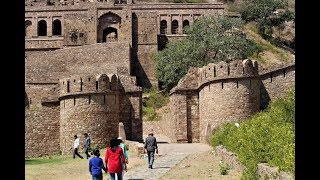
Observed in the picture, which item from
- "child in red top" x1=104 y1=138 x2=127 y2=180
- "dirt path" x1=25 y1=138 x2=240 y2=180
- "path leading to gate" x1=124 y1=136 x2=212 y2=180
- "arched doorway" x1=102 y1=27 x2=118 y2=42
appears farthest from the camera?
"arched doorway" x1=102 y1=27 x2=118 y2=42

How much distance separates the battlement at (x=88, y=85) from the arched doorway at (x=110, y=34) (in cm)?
2811

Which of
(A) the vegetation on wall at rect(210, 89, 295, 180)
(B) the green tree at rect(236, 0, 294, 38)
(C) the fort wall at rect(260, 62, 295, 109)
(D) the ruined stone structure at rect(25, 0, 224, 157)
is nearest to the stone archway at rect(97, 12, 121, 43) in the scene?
(D) the ruined stone structure at rect(25, 0, 224, 157)

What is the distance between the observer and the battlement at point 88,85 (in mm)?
25219

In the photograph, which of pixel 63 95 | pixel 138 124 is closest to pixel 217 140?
pixel 138 124

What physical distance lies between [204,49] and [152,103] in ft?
18.4

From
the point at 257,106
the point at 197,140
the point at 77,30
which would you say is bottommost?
the point at 197,140

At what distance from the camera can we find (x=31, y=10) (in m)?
56.8

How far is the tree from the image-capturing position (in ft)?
132

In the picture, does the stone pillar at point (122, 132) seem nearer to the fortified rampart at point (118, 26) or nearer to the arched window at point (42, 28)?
the fortified rampart at point (118, 26)

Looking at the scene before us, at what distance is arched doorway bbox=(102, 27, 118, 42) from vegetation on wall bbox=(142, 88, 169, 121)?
36.5 ft

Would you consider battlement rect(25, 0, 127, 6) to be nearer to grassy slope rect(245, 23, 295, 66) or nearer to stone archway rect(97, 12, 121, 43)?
stone archway rect(97, 12, 121, 43)

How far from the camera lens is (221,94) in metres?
25.2

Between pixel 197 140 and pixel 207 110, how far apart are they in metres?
2.24
